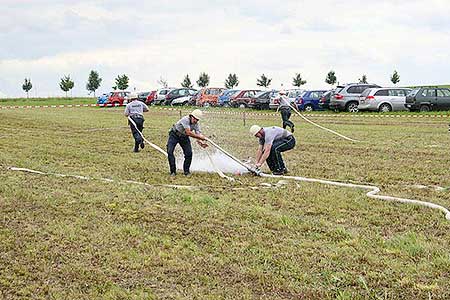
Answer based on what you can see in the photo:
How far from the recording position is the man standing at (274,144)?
36.8ft

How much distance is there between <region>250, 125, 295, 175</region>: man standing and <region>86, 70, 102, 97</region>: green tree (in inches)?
2576

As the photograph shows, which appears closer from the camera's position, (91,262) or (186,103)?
(91,262)

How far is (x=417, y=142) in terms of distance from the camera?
1694 cm

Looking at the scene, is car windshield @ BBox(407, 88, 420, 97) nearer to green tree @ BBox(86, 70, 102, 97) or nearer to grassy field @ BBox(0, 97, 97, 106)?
grassy field @ BBox(0, 97, 97, 106)

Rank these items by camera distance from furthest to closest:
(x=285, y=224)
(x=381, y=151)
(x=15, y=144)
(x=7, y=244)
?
(x=15, y=144)
(x=381, y=151)
(x=285, y=224)
(x=7, y=244)

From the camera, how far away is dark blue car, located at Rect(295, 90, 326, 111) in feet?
118

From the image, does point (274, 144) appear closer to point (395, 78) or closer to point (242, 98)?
point (242, 98)

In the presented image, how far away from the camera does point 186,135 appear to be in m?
11.6

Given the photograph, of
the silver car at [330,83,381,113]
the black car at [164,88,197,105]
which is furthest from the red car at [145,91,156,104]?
the silver car at [330,83,381,113]

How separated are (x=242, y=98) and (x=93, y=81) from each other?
1565 inches

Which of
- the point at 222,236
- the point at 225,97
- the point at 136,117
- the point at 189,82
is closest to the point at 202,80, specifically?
the point at 189,82

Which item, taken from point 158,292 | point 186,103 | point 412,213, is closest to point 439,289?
point 158,292

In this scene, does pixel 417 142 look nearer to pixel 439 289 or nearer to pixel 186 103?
→ pixel 439 289

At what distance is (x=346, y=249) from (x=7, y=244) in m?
3.51
